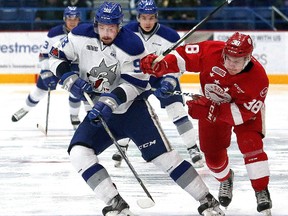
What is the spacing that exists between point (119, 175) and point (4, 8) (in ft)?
23.8

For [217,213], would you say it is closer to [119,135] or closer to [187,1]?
[119,135]

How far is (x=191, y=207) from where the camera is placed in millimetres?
4430

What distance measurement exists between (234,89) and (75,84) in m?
0.76

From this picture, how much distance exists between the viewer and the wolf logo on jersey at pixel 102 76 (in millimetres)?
4172

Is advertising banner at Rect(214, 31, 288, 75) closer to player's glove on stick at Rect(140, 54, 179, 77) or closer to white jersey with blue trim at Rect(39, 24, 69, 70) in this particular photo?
white jersey with blue trim at Rect(39, 24, 69, 70)

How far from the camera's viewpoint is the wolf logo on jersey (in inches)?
164

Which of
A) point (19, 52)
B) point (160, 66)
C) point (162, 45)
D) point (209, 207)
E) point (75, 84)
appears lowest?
point (19, 52)

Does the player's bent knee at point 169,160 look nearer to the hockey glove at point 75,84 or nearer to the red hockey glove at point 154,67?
the red hockey glove at point 154,67

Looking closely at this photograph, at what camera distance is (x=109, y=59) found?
13.6ft

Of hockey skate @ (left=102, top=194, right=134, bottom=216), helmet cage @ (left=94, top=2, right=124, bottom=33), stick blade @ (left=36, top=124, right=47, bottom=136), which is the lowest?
stick blade @ (left=36, top=124, right=47, bottom=136)

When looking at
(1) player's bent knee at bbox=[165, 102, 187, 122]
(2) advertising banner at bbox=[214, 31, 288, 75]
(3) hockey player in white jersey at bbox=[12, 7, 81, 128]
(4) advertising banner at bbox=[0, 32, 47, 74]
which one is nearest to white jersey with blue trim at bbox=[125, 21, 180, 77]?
(1) player's bent knee at bbox=[165, 102, 187, 122]

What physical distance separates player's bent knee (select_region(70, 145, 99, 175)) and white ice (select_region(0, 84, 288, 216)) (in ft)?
1.31

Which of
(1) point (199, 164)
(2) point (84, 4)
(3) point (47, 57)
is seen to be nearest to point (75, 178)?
(1) point (199, 164)

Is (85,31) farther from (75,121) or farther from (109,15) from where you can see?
(75,121)
